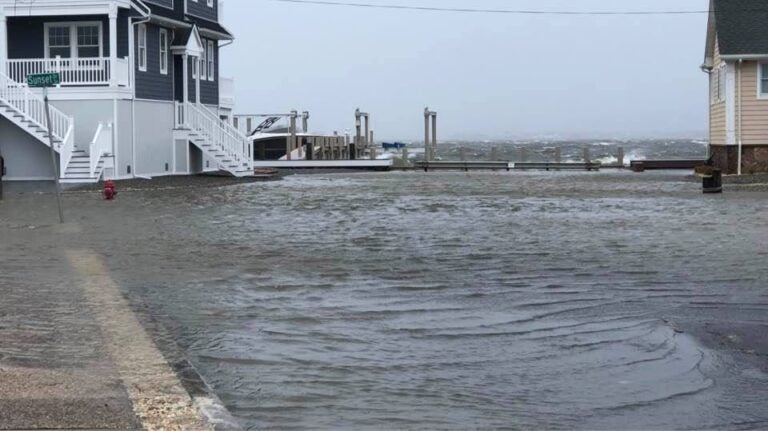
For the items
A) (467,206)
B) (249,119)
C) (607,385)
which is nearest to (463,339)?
(607,385)

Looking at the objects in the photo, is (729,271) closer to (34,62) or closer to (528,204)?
(528,204)

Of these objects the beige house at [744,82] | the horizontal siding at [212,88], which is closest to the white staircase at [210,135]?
the horizontal siding at [212,88]

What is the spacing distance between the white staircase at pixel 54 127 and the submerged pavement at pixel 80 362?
62.8 feet

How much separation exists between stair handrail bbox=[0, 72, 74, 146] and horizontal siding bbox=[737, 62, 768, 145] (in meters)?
22.7

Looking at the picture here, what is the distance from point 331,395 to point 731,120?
33020mm

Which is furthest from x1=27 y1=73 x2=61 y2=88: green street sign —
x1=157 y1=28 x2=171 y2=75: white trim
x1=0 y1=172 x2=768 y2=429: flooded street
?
x1=157 y1=28 x2=171 y2=75: white trim

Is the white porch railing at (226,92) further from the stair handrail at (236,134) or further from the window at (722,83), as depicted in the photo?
the window at (722,83)

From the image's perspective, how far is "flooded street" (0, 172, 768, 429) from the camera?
7.80m

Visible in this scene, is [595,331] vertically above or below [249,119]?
below

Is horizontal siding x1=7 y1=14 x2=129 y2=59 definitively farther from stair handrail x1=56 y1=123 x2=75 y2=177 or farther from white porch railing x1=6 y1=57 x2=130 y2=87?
stair handrail x1=56 y1=123 x2=75 y2=177

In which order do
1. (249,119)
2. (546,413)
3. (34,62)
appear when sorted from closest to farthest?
(546,413) < (34,62) < (249,119)

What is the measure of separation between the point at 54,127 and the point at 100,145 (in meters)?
1.58

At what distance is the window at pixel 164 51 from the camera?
135 ft

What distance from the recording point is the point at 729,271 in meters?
14.2
